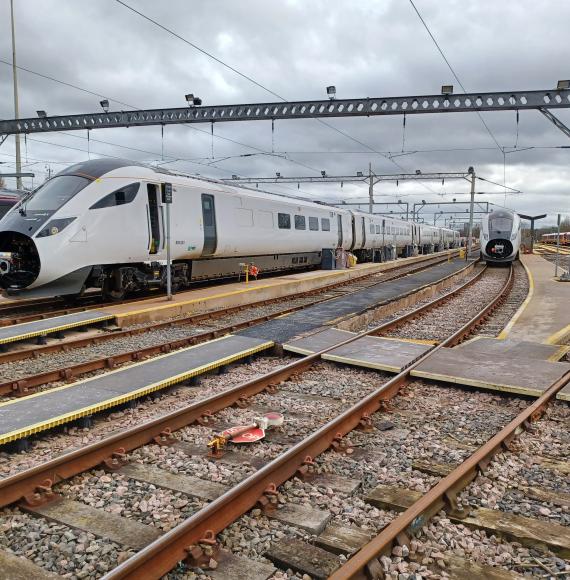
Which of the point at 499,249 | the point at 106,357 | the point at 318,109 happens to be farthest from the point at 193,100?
the point at 499,249

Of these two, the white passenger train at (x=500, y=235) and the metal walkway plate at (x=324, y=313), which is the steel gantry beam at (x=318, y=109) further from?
the white passenger train at (x=500, y=235)

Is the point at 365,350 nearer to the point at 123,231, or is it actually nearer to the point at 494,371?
the point at 494,371

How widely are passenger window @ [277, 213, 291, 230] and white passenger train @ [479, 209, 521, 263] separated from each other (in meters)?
16.8

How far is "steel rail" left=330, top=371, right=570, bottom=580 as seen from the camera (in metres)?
2.89

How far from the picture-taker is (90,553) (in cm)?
317

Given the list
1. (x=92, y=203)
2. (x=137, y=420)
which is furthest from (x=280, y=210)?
(x=137, y=420)

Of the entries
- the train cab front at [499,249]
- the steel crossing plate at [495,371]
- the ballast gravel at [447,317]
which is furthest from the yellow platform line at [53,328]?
the train cab front at [499,249]

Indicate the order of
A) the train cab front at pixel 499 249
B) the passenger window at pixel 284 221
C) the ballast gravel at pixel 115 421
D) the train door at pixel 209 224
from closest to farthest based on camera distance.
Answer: the ballast gravel at pixel 115 421
the train door at pixel 209 224
the passenger window at pixel 284 221
the train cab front at pixel 499 249

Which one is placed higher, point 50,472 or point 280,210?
point 280,210

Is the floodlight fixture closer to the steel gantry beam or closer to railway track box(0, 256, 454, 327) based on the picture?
the steel gantry beam

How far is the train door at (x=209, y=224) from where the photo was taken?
1443cm

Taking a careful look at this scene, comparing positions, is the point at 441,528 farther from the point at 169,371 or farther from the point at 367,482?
the point at 169,371

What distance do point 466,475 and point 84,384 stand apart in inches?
166

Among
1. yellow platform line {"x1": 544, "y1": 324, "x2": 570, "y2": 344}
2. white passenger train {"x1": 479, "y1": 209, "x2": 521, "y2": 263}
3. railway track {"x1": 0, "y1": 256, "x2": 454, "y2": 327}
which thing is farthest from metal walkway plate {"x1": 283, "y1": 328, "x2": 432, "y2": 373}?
white passenger train {"x1": 479, "y1": 209, "x2": 521, "y2": 263}
